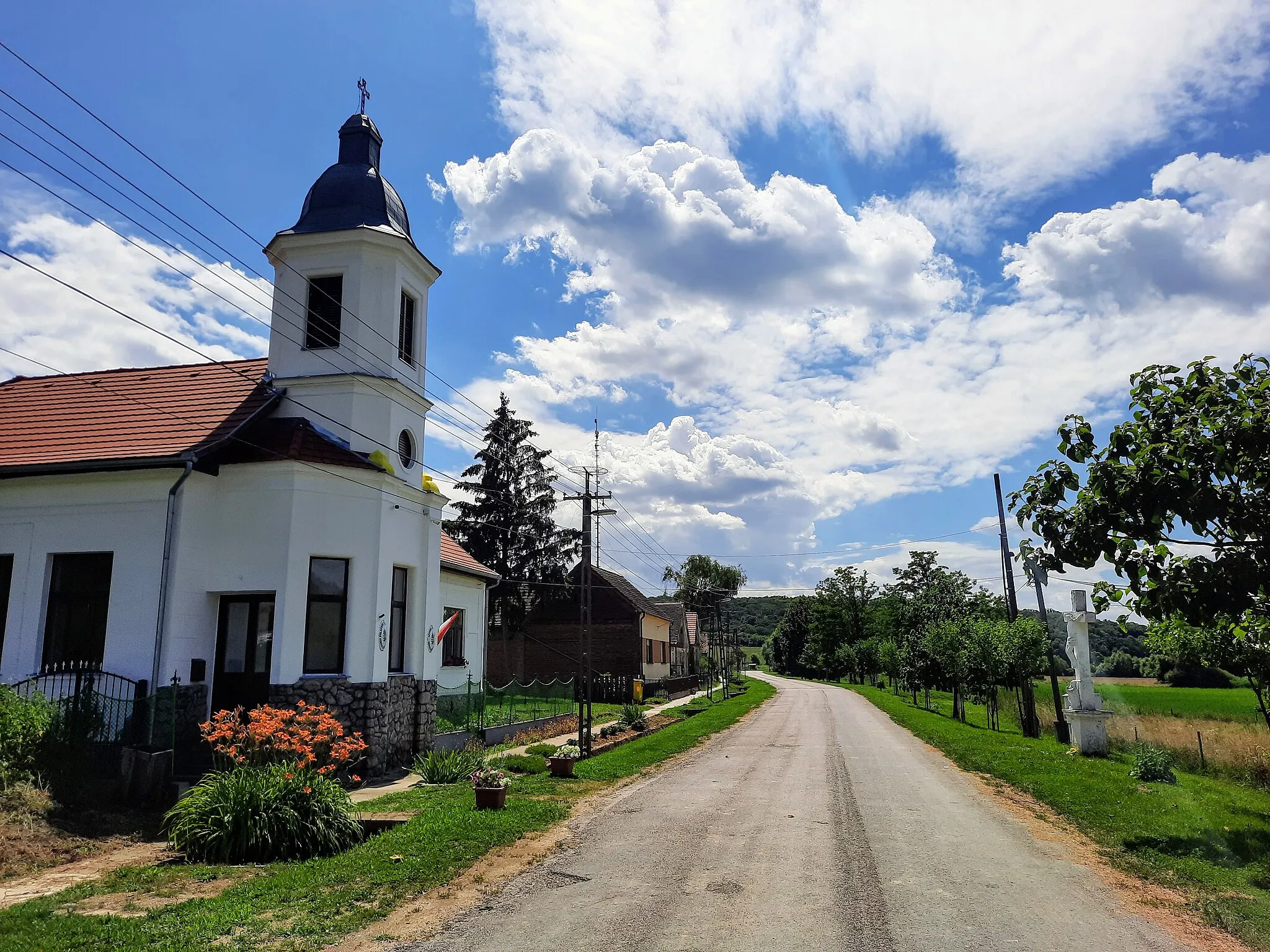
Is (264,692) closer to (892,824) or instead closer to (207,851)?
(207,851)

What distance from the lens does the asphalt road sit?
22.7 ft

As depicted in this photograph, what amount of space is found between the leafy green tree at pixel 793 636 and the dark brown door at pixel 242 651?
92627mm

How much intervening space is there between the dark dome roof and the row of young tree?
21.6 meters

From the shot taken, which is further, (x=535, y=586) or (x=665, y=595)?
(x=665, y=595)

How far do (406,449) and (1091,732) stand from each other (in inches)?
722

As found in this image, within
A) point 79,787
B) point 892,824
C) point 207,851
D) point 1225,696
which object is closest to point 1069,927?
point 892,824

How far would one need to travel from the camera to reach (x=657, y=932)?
275 inches

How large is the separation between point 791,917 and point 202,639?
1205 cm

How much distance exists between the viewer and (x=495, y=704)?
22.5 m

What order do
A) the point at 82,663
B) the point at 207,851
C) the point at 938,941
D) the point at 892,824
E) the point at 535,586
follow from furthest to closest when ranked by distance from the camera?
the point at 535,586 < the point at 82,663 < the point at 892,824 < the point at 207,851 < the point at 938,941

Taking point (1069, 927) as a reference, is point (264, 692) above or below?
above

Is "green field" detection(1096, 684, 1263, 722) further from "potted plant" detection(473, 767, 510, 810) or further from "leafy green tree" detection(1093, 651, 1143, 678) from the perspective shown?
"potted plant" detection(473, 767, 510, 810)

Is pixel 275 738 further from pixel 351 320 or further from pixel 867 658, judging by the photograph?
pixel 867 658

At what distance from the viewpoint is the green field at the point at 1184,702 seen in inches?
1342
